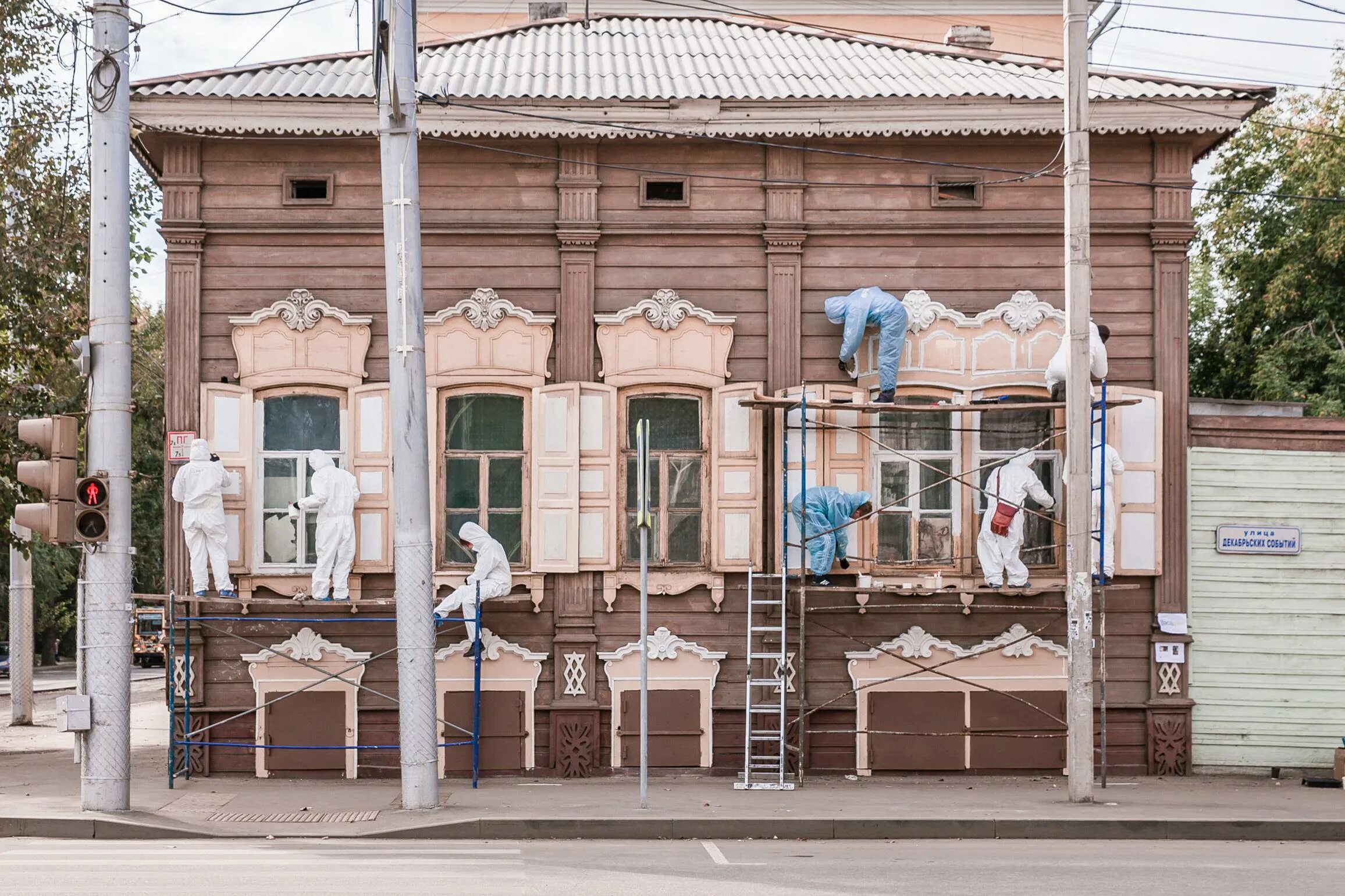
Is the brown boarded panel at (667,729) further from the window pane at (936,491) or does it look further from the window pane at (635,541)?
the window pane at (936,491)

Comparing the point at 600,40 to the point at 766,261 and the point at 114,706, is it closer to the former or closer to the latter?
the point at 766,261

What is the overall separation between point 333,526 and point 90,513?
276cm

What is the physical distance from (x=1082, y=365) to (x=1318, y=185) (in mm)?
13290

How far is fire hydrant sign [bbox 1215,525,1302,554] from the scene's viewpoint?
611 inches

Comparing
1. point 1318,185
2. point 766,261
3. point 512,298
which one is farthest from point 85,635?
point 1318,185

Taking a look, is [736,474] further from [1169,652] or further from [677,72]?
[1169,652]

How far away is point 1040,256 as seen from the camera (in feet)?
51.1

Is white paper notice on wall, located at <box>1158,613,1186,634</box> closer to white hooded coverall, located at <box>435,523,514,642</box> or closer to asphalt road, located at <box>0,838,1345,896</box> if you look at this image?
asphalt road, located at <box>0,838,1345,896</box>

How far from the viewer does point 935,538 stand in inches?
611

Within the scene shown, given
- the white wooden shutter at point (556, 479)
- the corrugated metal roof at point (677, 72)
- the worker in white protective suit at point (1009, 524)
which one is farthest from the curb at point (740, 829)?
the corrugated metal roof at point (677, 72)

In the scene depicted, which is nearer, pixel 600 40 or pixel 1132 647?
pixel 1132 647

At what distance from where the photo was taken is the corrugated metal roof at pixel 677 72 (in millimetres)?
15234

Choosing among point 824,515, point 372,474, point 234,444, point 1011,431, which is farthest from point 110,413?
point 1011,431

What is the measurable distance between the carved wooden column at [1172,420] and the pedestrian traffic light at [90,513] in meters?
10.2
